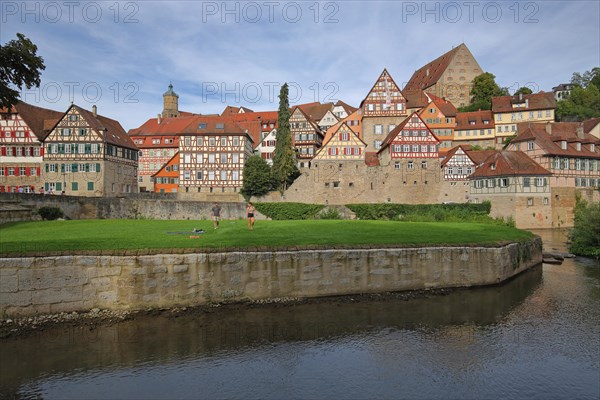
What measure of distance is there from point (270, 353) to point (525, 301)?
11533mm

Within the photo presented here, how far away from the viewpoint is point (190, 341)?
481 inches

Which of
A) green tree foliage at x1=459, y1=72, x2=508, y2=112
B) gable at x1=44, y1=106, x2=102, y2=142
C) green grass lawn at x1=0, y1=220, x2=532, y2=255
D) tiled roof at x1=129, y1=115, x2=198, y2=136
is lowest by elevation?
green grass lawn at x1=0, y1=220, x2=532, y2=255

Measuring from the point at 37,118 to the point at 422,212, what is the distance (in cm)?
4576

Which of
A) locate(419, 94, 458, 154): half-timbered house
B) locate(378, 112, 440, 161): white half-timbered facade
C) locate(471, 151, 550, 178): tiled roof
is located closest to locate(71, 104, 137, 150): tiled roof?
locate(378, 112, 440, 161): white half-timbered facade

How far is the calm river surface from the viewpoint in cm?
958

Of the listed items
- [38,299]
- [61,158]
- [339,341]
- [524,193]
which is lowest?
[339,341]

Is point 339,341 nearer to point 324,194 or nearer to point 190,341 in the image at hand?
point 190,341

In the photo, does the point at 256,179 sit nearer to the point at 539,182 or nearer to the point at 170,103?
the point at 539,182

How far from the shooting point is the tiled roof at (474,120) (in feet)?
217

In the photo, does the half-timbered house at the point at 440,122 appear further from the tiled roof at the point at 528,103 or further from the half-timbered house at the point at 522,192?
the half-timbered house at the point at 522,192

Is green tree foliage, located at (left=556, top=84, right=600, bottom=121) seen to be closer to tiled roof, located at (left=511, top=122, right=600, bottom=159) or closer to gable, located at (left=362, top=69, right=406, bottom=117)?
tiled roof, located at (left=511, top=122, right=600, bottom=159)

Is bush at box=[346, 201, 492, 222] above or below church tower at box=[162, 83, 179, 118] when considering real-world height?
below

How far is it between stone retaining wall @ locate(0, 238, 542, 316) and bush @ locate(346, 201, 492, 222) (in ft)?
67.6

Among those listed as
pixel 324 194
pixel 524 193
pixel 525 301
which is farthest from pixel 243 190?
pixel 525 301
